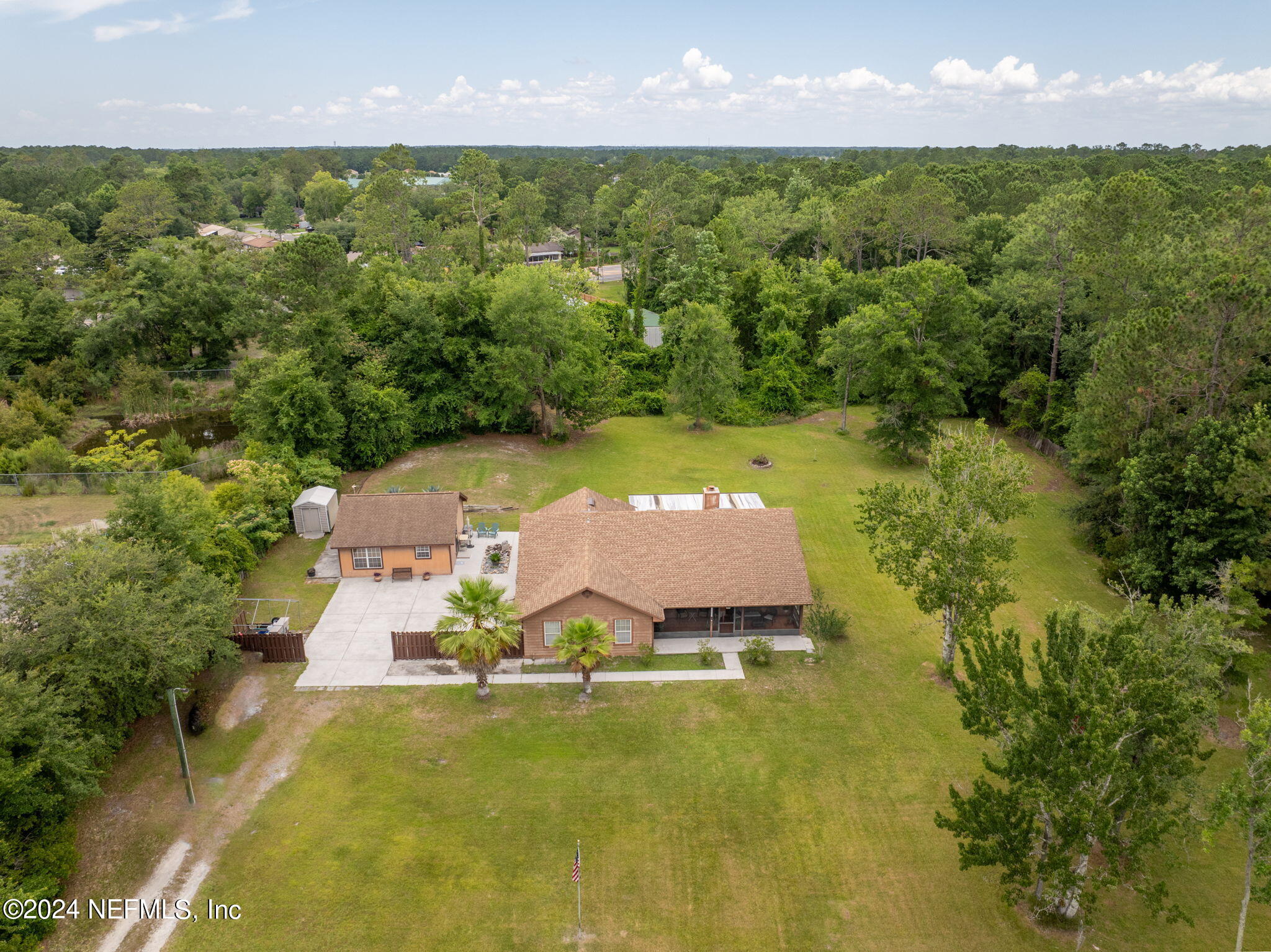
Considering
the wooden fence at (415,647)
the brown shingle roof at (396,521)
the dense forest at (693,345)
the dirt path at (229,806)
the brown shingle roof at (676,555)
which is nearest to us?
the dirt path at (229,806)

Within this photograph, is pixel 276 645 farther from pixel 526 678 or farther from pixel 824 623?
pixel 824 623

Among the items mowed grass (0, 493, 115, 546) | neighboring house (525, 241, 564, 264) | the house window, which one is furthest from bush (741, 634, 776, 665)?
neighboring house (525, 241, 564, 264)

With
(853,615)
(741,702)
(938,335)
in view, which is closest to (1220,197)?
(938,335)

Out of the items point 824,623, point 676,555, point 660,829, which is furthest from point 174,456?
point 824,623

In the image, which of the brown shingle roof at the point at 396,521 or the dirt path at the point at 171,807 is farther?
the brown shingle roof at the point at 396,521

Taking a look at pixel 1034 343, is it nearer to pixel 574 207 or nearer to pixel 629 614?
pixel 629 614

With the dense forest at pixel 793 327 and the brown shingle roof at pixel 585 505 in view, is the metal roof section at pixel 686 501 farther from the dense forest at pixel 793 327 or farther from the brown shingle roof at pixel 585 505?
the dense forest at pixel 793 327

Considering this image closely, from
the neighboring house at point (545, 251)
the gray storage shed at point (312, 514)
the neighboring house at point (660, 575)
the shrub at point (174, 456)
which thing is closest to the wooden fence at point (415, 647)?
the neighboring house at point (660, 575)
